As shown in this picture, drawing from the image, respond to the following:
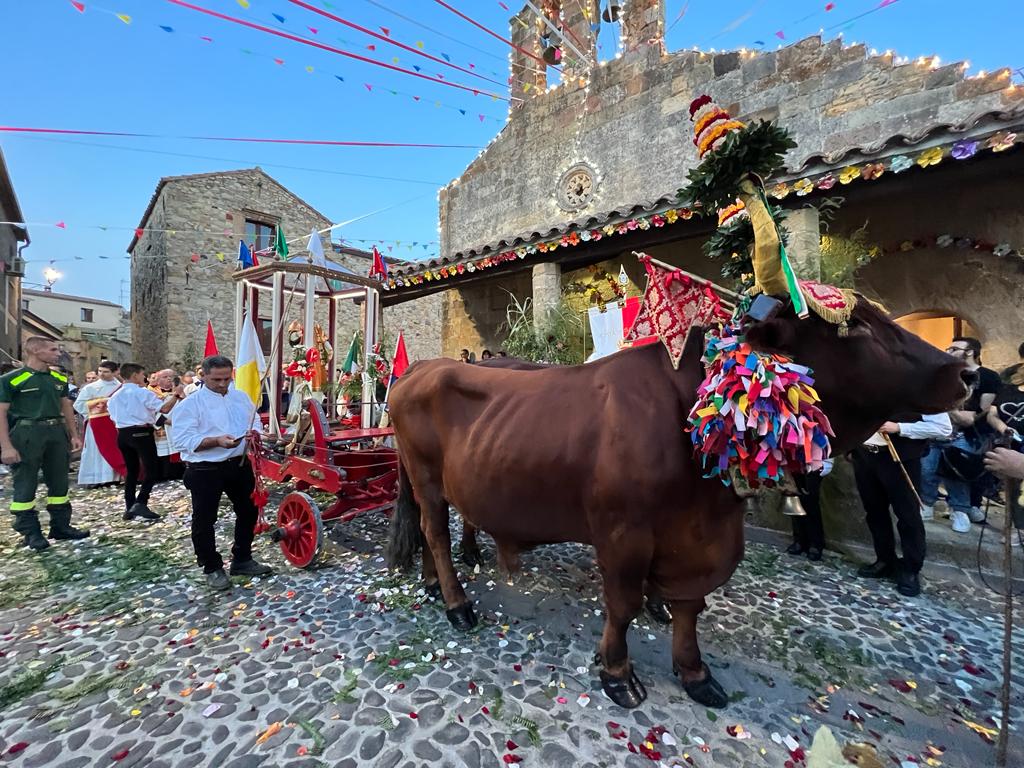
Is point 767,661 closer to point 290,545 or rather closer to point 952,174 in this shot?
point 290,545

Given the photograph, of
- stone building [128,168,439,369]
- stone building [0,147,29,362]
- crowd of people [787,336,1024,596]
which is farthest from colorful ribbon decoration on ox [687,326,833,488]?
stone building [0,147,29,362]

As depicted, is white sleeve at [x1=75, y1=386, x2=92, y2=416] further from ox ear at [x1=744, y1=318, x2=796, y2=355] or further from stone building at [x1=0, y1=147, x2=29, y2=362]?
stone building at [x1=0, y1=147, x2=29, y2=362]

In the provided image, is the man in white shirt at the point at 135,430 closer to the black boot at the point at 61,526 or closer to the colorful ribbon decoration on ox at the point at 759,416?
the black boot at the point at 61,526

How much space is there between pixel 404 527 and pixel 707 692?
2.31 metres

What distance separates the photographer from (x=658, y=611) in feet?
10.2

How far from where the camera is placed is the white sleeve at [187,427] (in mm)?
3346

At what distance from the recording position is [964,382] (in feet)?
5.96

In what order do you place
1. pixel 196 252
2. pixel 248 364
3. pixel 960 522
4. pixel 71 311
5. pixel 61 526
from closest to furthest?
pixel 960 522, pixel 61 526, pixel 248 364, pixel 196 252, pixel 71 311

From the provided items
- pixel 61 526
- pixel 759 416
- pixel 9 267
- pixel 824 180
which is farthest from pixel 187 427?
pixel 9 267

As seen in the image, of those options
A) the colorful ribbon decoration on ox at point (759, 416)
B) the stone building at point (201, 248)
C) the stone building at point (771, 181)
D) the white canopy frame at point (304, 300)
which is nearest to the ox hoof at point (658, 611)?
the colorful ribbon decoration on ox at point (759, 416)

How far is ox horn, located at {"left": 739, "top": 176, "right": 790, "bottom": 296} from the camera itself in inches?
70.6

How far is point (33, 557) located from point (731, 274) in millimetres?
6122

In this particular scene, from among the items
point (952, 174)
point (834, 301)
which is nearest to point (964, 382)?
point (834, 301)

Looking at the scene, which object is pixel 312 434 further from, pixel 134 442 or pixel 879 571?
pixel 879 571
